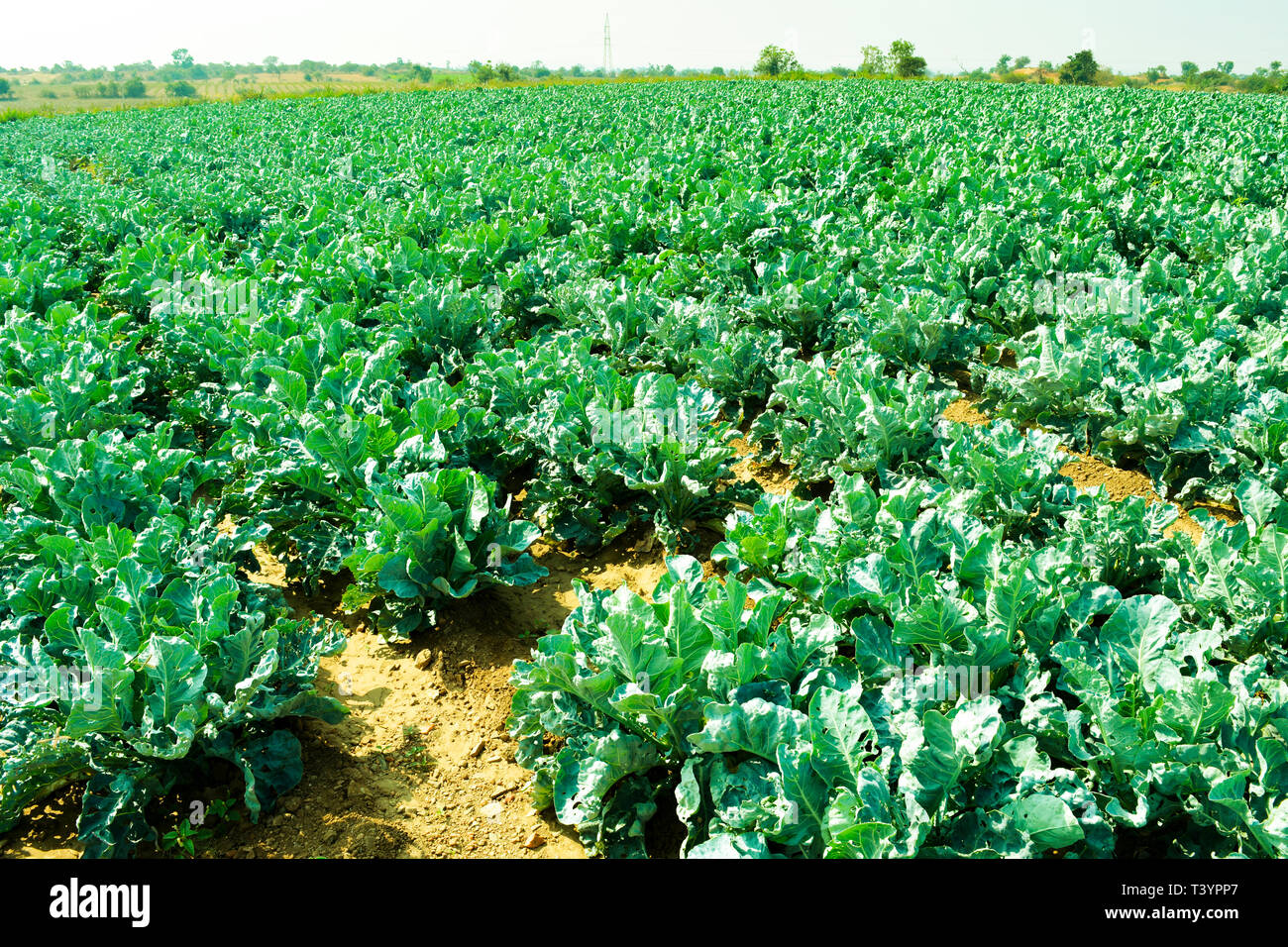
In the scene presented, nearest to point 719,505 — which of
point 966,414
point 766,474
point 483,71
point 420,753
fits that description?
point 766,474

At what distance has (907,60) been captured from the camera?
2534 inches

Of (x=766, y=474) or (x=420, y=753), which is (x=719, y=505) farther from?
(x=420, y=753)

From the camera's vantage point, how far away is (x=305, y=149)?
18172mm

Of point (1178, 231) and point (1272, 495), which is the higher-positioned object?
point (1178, 231)

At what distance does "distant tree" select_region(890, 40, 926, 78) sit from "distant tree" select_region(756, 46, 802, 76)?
7.84 m

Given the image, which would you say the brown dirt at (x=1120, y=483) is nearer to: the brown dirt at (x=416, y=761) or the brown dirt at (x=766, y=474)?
the brown dirt at (x=766, y=474)

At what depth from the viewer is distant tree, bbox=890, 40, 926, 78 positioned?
210 ft

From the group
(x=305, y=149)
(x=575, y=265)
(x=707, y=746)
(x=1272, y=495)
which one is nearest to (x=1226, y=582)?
(x=1272, y=495)

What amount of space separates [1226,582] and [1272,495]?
0.88 m

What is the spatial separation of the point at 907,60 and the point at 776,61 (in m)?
10.5

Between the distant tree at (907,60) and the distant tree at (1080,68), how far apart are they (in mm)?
10660

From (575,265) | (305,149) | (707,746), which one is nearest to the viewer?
(707,746)
